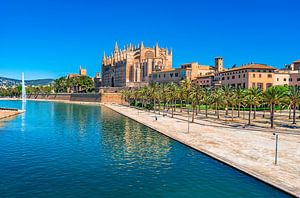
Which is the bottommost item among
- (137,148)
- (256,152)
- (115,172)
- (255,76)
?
(115,172)

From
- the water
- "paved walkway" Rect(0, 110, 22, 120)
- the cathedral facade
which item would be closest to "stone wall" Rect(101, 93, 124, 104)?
the cathedral facade

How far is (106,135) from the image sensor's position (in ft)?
142

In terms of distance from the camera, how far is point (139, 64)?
16912 centimetres

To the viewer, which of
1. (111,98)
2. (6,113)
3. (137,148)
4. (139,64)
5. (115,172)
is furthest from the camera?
(139,64)

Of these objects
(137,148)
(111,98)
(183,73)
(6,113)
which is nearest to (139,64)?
(111,98)

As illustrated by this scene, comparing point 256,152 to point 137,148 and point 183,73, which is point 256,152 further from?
point 183,73

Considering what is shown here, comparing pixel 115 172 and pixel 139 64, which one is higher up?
pixel 139 64

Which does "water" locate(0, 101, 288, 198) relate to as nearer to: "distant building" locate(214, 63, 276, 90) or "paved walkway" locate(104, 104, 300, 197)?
"paved walkway" locate(104, 104, 300, 197)

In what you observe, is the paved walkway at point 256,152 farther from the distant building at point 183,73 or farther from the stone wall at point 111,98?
the stone wall at point 111,98

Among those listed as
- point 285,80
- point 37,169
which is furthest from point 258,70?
point 37,169

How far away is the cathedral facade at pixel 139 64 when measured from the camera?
162375mm

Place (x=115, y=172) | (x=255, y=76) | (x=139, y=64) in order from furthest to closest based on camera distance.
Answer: (x=139, y=64), (x=255, y=76), (x=115, y=172)

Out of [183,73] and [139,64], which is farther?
[139,64]

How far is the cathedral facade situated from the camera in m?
162
